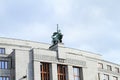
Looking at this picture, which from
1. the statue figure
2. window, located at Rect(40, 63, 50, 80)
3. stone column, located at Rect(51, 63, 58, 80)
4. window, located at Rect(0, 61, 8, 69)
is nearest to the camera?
window, located at Rect(40, 63, 50, 80)

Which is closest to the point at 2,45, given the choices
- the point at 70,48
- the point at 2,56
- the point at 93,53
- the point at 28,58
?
the point at 2,56

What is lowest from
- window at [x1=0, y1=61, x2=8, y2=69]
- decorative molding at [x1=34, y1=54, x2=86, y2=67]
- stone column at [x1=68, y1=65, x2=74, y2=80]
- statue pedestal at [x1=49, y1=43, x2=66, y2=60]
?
stone column at [x1=68, y1=65, x2=74, y2=80]

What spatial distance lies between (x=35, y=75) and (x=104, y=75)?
25505 mm

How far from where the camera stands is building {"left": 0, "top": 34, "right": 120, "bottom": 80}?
2645 inches

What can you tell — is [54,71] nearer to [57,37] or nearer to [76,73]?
[76,73]

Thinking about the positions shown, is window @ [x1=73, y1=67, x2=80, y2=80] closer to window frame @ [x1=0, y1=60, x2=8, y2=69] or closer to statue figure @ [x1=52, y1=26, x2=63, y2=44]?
statue figure @ [x1=52, y1=26, x2=63, y2=44]

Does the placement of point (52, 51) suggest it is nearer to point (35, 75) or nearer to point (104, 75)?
point (35, 75)

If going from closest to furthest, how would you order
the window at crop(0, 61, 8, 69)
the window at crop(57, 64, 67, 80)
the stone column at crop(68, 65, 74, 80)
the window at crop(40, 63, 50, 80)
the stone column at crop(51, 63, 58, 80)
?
the window at crop(40, 63, 50, 80) → the stone column at crop(51, 63, 58, 80) → the window at crop(0, 61, 8, 69) → the window at crop(57, 64, 67, 80) → the stone column at crop(68, 65, 74, 80)

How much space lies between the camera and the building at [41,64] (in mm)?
67188

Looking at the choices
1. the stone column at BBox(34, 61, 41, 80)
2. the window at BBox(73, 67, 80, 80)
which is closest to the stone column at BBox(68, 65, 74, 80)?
the window at BBox(73, 67, 80, 80)

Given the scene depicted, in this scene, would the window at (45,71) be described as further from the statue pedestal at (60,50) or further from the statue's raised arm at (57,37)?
the statue's raised arm at (57,37)

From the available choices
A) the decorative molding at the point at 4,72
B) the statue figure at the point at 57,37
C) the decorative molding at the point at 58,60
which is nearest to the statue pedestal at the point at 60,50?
the decorative molding at the point at 58,60

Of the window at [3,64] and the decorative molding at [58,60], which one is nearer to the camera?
the decorative molding at [58,60]

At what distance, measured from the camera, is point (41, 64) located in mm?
68438
